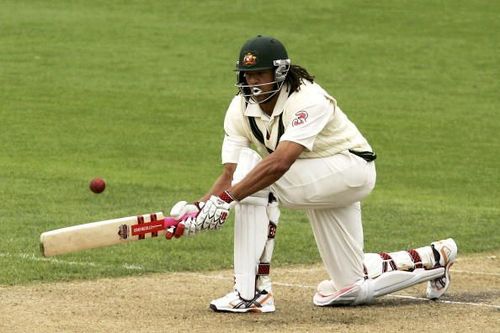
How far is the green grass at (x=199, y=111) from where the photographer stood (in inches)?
438

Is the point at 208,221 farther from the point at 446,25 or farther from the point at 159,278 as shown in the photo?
the point at 446,25

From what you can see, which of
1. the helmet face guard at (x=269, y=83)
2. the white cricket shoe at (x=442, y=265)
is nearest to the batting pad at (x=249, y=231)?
the helmet face guard at (x=269, y=83)

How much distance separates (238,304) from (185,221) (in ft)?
2.33

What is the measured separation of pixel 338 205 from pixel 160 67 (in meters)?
16.0

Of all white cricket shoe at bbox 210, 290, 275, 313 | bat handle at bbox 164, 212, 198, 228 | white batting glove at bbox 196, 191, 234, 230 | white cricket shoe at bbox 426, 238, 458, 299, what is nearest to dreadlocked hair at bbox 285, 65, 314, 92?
white batting glove at bbox 196, 191, 234, 230

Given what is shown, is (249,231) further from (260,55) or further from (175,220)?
(260,55)

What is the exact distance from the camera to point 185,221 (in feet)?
24.0

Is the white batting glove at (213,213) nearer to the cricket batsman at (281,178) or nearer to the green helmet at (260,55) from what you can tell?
the cricket batsman at (281,178)

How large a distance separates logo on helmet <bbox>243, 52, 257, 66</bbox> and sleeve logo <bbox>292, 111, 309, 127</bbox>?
42 centimetres

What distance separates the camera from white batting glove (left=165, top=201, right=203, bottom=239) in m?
7.30

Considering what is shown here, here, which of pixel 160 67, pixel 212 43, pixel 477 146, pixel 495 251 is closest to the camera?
pixel 495 251

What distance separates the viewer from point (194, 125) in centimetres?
1895

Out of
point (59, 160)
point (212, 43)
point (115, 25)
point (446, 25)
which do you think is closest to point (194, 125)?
point (59, 160)

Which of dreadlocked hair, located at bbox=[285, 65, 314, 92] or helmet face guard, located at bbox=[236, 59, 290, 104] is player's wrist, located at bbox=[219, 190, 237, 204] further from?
dreadlocked hair, located at bbox=[285, 65, 314, 92]
